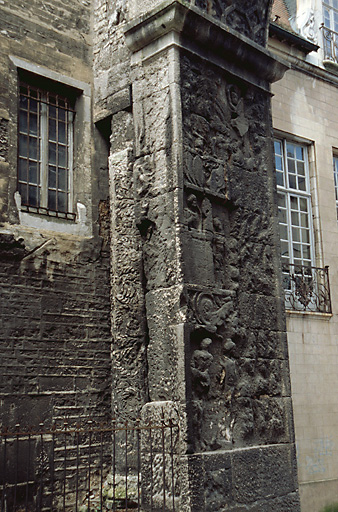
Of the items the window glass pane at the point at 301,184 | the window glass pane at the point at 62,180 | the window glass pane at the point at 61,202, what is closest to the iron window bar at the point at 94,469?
the window glass pane at the point at 61,202

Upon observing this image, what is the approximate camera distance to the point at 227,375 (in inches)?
227

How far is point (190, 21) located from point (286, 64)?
1353 millimetres

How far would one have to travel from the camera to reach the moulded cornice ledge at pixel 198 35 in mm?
5887

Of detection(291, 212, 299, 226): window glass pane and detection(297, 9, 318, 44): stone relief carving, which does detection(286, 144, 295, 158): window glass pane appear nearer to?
detection(291, 212, 299, 226): window glass pane

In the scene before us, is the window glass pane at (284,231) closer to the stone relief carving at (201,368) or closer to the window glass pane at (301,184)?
the window glass pane at (301,184)

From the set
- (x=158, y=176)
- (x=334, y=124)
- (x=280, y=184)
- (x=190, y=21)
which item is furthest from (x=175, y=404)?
(x=334, y=124)

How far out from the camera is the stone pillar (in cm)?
551

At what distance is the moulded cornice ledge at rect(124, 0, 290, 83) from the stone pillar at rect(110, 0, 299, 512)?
0.5 inches

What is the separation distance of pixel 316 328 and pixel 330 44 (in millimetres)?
4771

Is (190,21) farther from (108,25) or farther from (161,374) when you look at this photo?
(161,374)

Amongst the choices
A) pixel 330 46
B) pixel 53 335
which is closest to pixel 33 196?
pixel 53 335

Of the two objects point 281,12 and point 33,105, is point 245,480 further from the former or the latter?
point 281,12

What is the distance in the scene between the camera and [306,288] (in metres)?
9.78

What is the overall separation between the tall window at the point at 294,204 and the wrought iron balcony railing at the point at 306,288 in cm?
9
